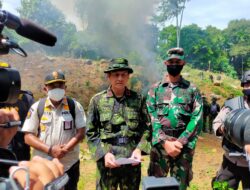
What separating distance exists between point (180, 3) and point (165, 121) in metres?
35.9

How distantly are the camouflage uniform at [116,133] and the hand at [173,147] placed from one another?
26cm

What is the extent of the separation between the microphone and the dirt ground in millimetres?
4843

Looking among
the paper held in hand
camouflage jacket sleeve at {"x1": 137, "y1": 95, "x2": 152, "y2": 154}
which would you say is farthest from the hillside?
the paper held in hand

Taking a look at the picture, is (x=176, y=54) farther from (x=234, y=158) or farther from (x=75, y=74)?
(x=75, y=74)

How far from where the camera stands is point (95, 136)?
11.9 ft

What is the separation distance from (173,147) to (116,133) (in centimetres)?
63

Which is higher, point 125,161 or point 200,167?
point 125,161

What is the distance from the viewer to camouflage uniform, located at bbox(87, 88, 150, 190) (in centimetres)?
354

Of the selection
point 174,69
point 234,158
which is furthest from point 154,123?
point 234,158

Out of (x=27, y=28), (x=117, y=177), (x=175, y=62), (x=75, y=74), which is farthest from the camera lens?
(x=75, y=74)

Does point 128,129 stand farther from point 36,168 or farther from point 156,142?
point 36,168

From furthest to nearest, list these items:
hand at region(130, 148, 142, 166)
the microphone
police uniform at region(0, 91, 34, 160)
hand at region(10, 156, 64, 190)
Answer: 1. police uniform at region(0, 91, 34, 160)
2. hand at region(130, 148, 142, 166)
3. the microphone
4. hand at region(10, 156, 64, 190)

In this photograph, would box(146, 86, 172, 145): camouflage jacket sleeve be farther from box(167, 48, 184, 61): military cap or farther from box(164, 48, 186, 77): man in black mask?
box(167, 48, 184, 61): military cap

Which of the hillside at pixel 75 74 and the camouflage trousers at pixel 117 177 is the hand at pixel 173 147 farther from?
the hillside at pixel 75 74
